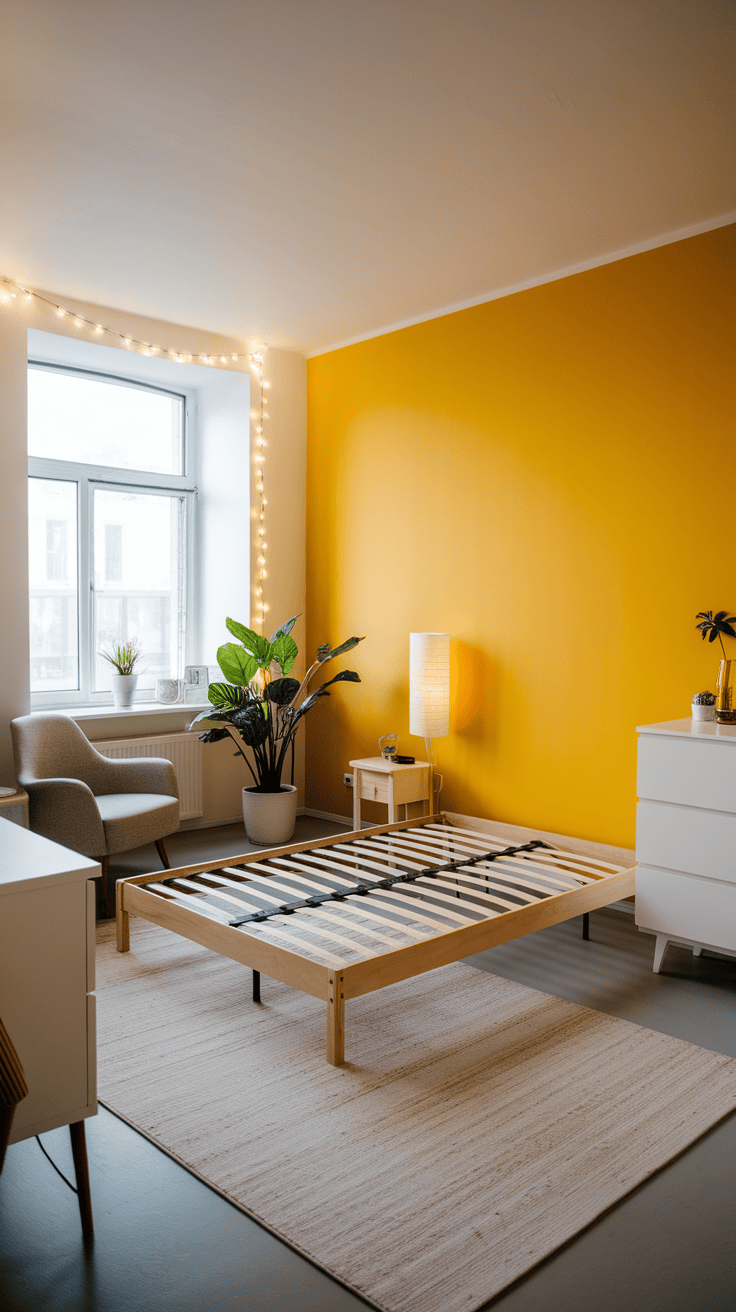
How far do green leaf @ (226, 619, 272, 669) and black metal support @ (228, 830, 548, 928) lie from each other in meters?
Result: 1.38

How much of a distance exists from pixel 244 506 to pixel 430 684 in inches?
72.1

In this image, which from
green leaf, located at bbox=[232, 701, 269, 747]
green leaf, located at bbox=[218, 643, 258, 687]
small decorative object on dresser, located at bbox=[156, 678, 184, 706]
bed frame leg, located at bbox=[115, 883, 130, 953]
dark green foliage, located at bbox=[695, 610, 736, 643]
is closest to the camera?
bed frame leg, located at bbox=[115, 883, 130, 953]

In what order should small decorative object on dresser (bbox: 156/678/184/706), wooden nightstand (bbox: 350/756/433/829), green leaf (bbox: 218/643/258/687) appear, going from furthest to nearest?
small decorative object on dresser (bbox: 156/678/184/706), green leaf (bbox: 218/643/258/687), wooden nightstand (bbox: 350/756/433/829)

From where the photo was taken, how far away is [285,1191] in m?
2.02

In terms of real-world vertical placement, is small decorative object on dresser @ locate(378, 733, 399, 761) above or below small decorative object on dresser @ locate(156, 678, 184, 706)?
below

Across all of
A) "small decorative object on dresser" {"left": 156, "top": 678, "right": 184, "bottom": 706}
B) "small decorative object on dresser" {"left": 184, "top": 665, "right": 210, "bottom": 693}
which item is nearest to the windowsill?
"small decorative object on dresser" {"left": 156, "top": 678, "right": 184, "bottom": 706}

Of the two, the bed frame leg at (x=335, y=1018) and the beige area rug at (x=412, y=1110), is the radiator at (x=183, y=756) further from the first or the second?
the bed frame leg at (x=335, y=1018)

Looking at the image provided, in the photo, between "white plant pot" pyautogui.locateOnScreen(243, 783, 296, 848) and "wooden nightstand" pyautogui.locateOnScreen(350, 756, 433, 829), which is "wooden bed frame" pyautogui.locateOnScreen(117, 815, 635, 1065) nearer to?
"wooden nightstand" pyautogui.locateOnScreen(350, 756, 433, 829)

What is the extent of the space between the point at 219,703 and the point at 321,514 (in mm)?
1488

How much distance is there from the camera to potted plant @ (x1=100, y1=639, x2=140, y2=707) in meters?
5.30

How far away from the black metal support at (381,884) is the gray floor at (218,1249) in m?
0.89

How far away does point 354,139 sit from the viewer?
3.09m

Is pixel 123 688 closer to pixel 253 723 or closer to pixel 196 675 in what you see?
pixel 196 675

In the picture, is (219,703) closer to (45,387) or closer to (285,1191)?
(45,387)
